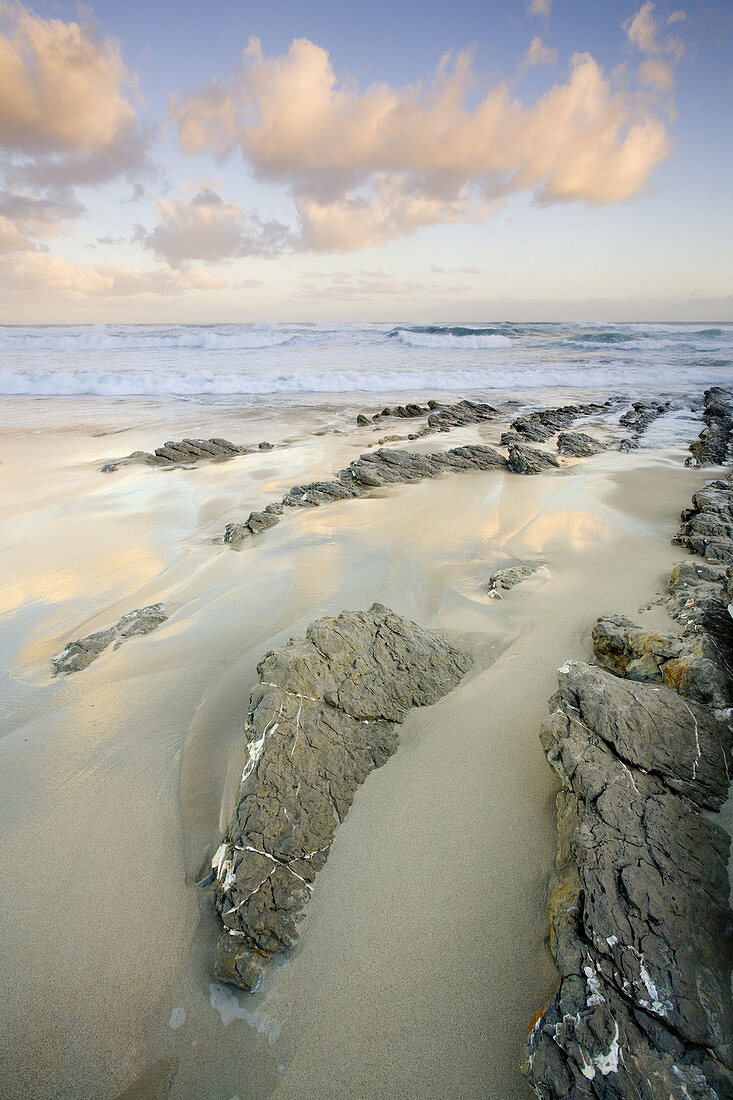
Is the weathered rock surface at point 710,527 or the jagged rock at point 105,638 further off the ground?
the weathered rock surface at point 710,527

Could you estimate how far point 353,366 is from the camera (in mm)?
20344

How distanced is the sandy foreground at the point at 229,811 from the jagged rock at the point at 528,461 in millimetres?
2248

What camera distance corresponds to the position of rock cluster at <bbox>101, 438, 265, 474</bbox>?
26.9 ft

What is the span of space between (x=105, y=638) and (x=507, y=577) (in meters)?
2.94

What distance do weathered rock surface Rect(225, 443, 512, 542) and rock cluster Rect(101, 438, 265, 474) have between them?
9.48 feet

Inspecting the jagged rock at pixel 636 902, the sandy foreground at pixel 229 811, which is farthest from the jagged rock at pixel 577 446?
the jagged rock at pixel 636 902

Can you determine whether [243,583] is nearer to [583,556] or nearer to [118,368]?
[583,556]

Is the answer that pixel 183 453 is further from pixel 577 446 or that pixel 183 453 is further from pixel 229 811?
pixel 229 811

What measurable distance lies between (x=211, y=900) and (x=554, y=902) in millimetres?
1199

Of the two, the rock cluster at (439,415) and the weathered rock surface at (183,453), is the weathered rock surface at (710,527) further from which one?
the weathered rock surface at (183,453)

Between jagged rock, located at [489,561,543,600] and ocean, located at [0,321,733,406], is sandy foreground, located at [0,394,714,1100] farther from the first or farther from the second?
ocean, located at [0,321,733,406]

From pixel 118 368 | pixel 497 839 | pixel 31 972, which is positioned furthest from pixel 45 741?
pixel 118 368

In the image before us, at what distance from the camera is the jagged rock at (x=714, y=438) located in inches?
288

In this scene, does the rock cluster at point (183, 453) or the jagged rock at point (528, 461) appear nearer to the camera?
the jagged rock at point (528, 461)
